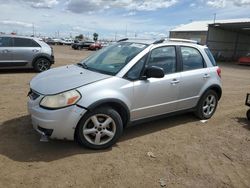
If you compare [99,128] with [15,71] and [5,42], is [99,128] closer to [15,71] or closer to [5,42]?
[5,42]

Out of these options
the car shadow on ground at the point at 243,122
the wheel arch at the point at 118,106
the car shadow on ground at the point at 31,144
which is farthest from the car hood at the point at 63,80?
the car shadow on ground at the point at 243,122

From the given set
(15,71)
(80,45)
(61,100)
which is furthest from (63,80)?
(80,45)

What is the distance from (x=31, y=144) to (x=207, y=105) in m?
3.77

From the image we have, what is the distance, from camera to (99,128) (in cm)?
410

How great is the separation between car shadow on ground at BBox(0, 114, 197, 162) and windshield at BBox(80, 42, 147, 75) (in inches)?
49.6

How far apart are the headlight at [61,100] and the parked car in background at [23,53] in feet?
26.2

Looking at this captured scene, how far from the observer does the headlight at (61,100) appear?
12.4ft

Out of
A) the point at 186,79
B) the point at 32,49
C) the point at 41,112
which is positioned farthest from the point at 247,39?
the point at 41,112

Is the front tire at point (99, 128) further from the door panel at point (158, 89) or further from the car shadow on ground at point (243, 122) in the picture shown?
the car shadow on ground at point (243, 122)

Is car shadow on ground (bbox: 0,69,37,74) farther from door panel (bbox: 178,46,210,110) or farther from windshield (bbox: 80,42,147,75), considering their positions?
door panel (bbox: 178,46,210,110)

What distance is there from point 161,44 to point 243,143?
2.33m

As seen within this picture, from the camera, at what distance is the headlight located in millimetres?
3781

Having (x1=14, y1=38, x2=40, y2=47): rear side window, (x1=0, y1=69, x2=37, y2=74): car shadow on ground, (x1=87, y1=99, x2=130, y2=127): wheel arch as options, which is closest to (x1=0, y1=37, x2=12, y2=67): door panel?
(x1=14, y1=38, x2=40, y2=47): rear side window

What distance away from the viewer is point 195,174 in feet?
12.0
